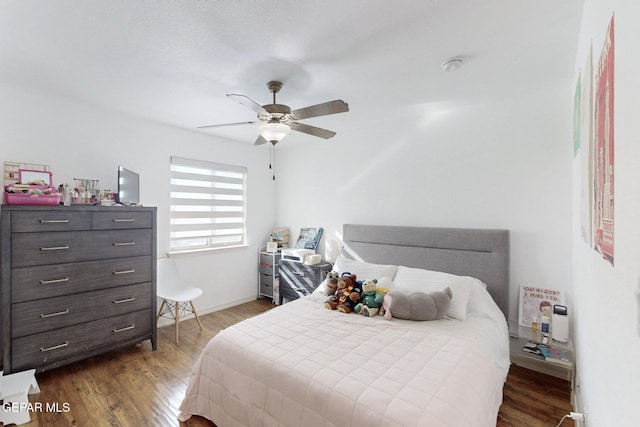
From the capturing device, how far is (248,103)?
1.95m

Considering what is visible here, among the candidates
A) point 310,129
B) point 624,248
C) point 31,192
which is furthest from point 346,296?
point 31,192

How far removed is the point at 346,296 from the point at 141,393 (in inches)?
71.6

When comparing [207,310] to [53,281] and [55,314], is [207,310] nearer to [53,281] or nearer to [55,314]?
[55,314]

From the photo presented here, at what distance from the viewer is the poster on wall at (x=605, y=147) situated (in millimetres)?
802

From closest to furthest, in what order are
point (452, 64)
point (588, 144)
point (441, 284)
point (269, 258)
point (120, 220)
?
1. point (588, 144)
2. point (452, 64)
3. point (441, 284)
4. point (120, 220)
5. point (269, 258)

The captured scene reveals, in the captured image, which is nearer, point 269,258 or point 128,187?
point 128,187

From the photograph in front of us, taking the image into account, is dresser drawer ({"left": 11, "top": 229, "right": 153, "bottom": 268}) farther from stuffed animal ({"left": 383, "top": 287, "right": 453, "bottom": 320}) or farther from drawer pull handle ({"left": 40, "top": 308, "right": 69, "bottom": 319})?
stuffed animal ({"left": 383, "top": 287, "right": 453, "bottom": 320})

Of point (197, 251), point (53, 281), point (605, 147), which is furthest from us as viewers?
point (197, 251)

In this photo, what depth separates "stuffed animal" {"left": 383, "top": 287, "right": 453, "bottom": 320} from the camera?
88.3 inches

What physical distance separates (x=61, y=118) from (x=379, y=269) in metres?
3.56

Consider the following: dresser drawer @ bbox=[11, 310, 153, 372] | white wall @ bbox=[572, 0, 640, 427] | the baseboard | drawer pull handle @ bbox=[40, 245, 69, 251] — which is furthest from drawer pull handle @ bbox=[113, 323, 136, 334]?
white wall @ bbox=[572, 0, 640, 427]

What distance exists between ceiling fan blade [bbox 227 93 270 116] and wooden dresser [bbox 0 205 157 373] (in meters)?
1.70

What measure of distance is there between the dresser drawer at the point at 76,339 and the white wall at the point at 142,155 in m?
0.97

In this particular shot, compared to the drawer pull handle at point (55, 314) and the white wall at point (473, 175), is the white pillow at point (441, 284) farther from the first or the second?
the drawer pull handle at point (55, 314)
